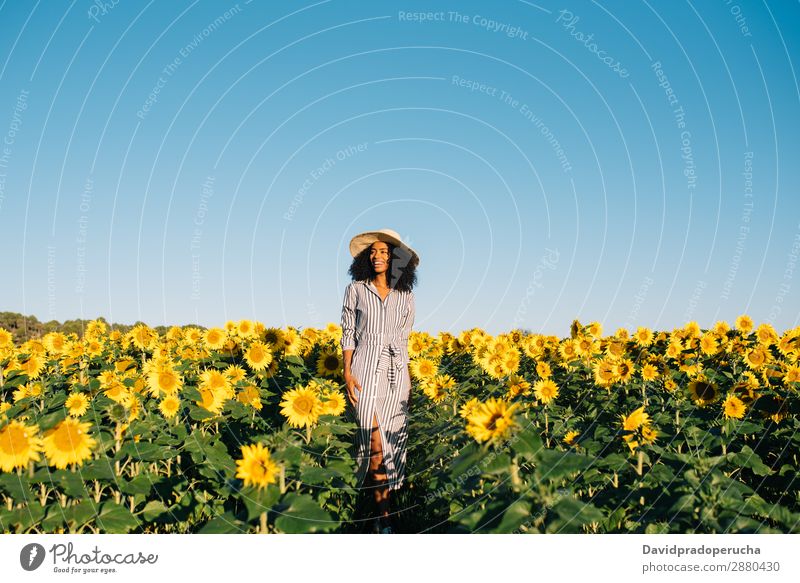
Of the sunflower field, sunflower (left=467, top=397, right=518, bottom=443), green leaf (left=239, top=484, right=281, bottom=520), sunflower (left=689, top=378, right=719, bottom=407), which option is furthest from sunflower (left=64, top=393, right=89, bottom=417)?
sunflower (left=689, top=378, right=719, bottom=407)

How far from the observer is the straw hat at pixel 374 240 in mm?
7025

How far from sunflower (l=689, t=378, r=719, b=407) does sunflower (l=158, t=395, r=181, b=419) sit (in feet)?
23.9

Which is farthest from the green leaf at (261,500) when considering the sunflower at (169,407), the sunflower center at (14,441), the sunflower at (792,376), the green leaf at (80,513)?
the sunflower at (792,376)

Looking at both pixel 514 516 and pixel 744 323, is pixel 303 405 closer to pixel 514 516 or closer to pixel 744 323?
pixel 514 516

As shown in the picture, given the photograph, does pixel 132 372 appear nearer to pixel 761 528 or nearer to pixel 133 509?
pixel 133 509

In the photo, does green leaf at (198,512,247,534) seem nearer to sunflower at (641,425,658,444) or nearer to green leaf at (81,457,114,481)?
green leaf at (81,457,114,481)

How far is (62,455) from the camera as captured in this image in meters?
4.11

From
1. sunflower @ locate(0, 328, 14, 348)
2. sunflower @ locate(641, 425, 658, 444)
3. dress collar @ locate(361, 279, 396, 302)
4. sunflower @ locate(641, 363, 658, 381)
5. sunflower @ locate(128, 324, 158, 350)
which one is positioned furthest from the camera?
sunflower @ locate(128, 324, 158, 350)

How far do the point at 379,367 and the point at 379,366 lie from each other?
1cm

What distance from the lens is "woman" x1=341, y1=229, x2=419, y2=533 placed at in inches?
255

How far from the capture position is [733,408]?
6.93m

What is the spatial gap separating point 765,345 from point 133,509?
11608 millimetres

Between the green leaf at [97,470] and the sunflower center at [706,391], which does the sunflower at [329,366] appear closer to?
the green leaf at [97,470]

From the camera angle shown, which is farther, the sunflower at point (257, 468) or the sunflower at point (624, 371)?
the sunflower at point (624, 371)
